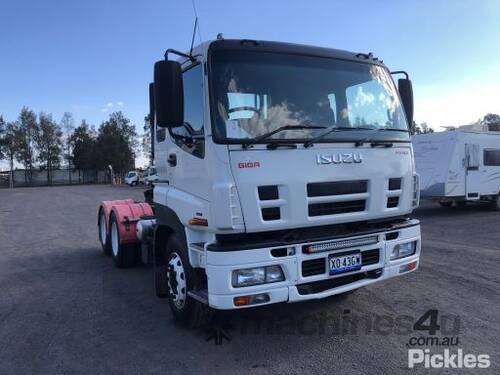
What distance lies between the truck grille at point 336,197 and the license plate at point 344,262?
0.42 metres

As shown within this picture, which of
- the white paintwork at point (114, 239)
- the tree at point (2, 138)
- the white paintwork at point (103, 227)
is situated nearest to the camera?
the white paintwork at point (114, 239)

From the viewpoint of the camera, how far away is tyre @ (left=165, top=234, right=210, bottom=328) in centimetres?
483

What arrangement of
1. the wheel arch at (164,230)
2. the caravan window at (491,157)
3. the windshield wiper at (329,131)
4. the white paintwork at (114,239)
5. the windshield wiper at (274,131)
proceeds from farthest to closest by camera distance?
the caravan window at (491,157)
the white paintwork at (114,239)
the wheel arch at (164,230)
the windshield wiper at (329,131)
the windshield wiper at (274,131)

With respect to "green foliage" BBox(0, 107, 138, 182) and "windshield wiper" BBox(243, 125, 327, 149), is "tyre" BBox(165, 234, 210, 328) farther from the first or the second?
"green foliage" BBox(0, 107, 138, 182)

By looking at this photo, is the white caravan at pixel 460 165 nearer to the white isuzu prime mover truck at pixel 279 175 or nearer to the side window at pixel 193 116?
the white isuzu prime mover truck at pixel 279 175

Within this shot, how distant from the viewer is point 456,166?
15789 millimetres

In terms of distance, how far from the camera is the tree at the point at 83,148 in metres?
81.6

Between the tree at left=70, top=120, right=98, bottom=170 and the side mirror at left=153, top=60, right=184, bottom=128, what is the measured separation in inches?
3180

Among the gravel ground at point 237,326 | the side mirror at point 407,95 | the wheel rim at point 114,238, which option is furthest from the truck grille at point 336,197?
the wheel rim at point 114,238

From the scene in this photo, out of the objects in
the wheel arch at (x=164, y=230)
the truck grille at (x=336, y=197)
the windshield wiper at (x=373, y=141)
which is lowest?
the wheel arch at (x=164, y=230)

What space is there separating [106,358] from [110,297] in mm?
2136

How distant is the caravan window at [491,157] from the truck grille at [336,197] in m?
13.5

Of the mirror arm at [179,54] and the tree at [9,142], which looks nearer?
the mirror arm at [179,54]

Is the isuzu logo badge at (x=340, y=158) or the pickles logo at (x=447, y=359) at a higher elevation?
the isuzu logo badge at (x=340, y=158)
